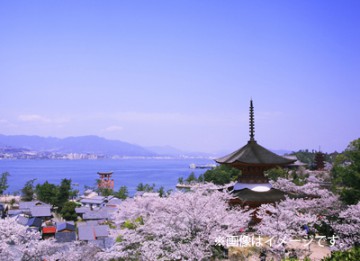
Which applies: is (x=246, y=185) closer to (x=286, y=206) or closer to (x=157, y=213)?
(x=286, y=206)

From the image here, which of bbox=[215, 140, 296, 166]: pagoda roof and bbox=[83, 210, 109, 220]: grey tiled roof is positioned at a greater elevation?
bbox=[215, 140, 296, 166]: pagoda roof

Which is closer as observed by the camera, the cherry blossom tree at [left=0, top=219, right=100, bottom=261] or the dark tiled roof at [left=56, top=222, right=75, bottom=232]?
the cherry blossom tree at [left=0, top=219, right=100, bottom=261]

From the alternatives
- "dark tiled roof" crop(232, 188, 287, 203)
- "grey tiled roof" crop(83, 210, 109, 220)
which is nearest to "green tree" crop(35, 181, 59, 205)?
"grey tiled roof" crop(83, 210, 109, 220)

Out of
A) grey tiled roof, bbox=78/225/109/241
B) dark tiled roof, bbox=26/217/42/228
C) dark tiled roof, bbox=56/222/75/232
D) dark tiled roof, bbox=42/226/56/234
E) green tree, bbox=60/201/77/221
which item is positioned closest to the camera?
grey tiled roof, bbox=78/225/109/241

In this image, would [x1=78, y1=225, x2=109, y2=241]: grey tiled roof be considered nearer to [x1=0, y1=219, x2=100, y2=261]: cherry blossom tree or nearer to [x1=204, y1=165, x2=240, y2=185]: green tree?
[x1=0, y1=219, x2=100, y2=261]: cherry blossom tree

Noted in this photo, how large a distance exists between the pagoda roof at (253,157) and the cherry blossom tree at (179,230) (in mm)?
2328

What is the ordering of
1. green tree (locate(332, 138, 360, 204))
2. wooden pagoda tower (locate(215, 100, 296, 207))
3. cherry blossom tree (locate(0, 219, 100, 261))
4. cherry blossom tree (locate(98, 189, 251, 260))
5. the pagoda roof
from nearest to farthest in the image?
cherry blossom tree (locate(98, 189, 251, 260))
cherry blossom tree (locate(0, 219, 100, 261))
wooden pagoda tower (locate(215, 100, 296, 207))
the pagoda roof
green tree (locate(332, 138, 360, 204))

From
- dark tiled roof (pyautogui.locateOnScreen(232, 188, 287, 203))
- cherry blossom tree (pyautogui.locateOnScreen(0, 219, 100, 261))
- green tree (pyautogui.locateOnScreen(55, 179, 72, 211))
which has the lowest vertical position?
green tree (pyautogui.locateOnScreen(55, 179, 72, 211))

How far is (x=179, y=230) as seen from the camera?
41.9 feet

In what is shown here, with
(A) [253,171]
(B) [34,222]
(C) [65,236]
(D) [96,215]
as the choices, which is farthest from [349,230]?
(D) [96,215]

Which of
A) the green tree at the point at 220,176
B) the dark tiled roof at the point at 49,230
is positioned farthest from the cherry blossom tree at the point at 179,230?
the green tree at the point at 220,176

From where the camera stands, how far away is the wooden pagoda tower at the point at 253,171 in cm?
1595

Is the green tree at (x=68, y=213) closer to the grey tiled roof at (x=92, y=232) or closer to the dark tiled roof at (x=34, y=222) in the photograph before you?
the dark tiled roof at (x=34, y=222)

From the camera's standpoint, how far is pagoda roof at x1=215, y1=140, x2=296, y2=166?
16.3 meters
